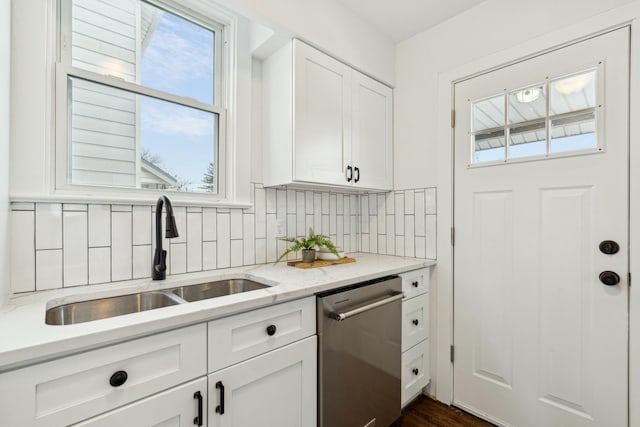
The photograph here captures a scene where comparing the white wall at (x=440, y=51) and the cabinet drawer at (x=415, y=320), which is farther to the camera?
→ the cabinet drawer at (x=415, y=320)

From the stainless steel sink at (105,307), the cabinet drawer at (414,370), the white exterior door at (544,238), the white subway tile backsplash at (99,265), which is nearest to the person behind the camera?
the stainless steel sink at (105,307)

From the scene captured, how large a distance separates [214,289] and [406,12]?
2.01m

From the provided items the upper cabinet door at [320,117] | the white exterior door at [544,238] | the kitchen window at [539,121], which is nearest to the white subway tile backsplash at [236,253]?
the upper cabinet door at [320,117]

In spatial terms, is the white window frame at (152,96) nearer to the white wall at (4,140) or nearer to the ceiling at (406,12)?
the white wall at (4,140)

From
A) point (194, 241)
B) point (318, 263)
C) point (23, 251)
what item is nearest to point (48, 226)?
point (23, 251)

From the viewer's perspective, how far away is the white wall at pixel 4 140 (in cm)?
98

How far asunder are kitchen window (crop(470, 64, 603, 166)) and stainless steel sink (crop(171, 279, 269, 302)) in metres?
1.48

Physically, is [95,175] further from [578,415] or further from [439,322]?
[578,415]

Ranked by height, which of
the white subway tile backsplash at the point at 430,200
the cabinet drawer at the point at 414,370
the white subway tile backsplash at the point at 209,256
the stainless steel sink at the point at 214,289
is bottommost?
the cabinet drawer at the point at 414,370

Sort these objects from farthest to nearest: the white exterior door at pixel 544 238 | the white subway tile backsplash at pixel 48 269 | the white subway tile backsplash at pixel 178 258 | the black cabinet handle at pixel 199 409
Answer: the white subway tile backsplash at pixel 178 258 → the white exterior door at pixel 544 238 → the white subway tile backsplash at pixel 48 269 → the black cabinet handle at pixel 199 409

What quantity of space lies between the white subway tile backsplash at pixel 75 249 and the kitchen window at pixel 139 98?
16cm

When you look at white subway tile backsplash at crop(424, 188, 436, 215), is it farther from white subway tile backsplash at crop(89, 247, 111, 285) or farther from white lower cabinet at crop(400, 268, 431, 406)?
white subway tile backsplash at crop(89, 247, 111, 285)

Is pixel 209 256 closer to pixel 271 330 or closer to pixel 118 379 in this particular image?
pixel 271 330

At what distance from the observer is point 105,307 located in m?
1.19
